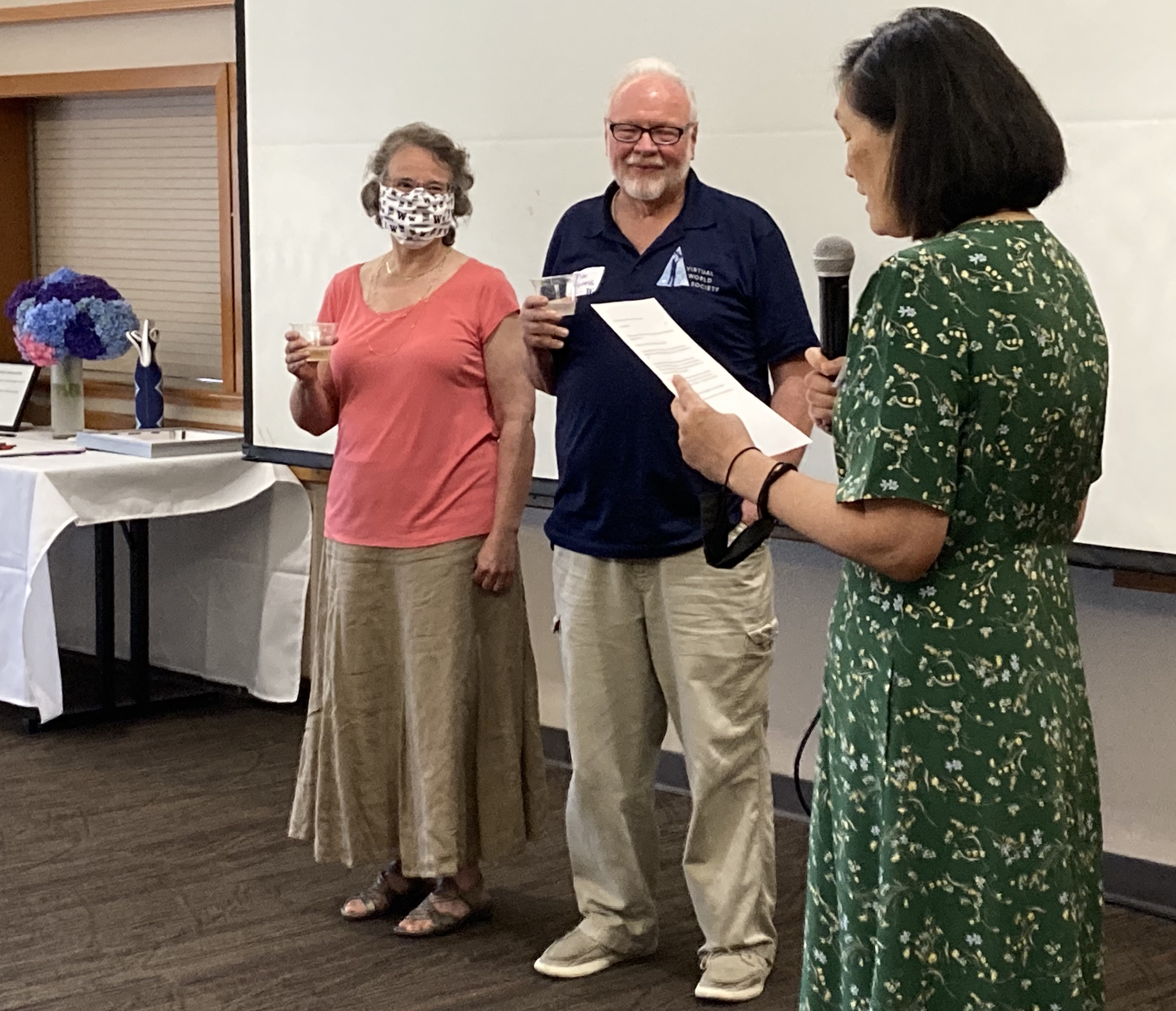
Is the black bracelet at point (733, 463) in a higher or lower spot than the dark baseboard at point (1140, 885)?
higher

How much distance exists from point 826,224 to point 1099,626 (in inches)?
40.9

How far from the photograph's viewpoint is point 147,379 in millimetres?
4910

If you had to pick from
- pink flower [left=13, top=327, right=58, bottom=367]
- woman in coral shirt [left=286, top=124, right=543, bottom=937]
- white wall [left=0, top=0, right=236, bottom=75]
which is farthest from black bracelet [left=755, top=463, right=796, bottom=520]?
pink flower [left=13, top=327, right=58, bottom=367]

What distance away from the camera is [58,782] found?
4043 mm

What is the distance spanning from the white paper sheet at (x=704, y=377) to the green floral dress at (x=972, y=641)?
35 centimetres

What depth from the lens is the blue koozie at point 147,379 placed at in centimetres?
489

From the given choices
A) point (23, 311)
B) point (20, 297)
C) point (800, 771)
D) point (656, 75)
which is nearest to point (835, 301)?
point (656, 75)

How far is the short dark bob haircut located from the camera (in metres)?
1.45

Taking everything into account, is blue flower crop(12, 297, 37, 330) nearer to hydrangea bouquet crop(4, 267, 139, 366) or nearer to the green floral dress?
hydrangea bouquet crop(4, 267, 139, 366)

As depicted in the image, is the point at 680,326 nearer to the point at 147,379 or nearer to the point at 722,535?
the point at 722,535

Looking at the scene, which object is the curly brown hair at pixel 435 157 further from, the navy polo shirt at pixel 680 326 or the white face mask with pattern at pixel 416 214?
the navy polo shirt at pixel 680 326

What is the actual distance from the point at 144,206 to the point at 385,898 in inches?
122

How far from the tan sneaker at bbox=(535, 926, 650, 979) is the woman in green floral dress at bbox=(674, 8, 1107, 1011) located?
1.34 meters

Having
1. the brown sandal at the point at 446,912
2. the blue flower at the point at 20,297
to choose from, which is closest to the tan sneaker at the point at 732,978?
the brown sandal at the point at 446,912
